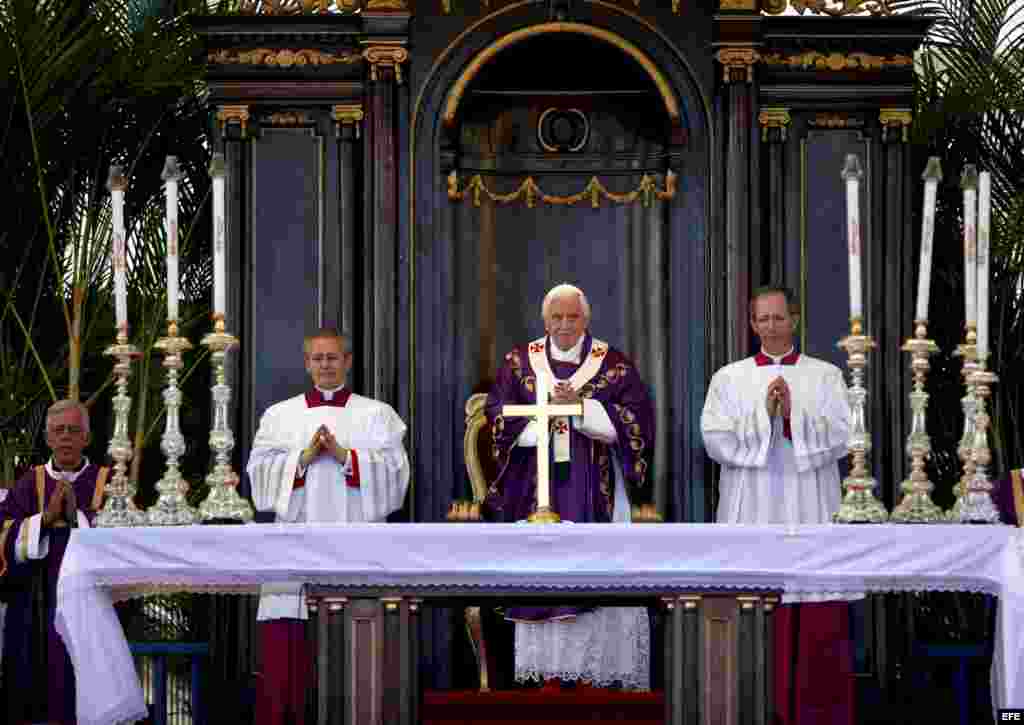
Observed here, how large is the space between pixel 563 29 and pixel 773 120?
1.34 meters

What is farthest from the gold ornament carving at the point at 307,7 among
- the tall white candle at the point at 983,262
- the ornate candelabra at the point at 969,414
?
the ornate candelabra at the point at 969,414

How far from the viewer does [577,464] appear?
12.1m

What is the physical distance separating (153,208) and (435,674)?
155 inches

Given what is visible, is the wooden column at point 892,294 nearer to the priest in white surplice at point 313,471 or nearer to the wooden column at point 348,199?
the priest in white surplice at point 313,471

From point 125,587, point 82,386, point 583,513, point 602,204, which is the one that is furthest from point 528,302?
point 125,587

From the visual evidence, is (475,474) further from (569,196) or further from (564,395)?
(564,395)

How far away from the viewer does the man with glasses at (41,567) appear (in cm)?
1184

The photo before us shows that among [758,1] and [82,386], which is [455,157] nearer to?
[758,1]

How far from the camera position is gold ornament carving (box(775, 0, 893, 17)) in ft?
43.2

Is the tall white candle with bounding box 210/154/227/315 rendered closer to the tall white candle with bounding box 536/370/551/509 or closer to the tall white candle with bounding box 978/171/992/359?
the tall white candle with bounding box 536/370/551/509

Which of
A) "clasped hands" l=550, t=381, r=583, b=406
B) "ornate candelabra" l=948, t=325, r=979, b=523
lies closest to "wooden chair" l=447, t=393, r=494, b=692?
"clasped hands" l=550, t=381, r=583, b=406

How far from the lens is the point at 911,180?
1335 centimetres

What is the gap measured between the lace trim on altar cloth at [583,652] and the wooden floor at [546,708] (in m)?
0.27

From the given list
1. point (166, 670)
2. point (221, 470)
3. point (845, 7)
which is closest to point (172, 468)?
point (221, 470)
